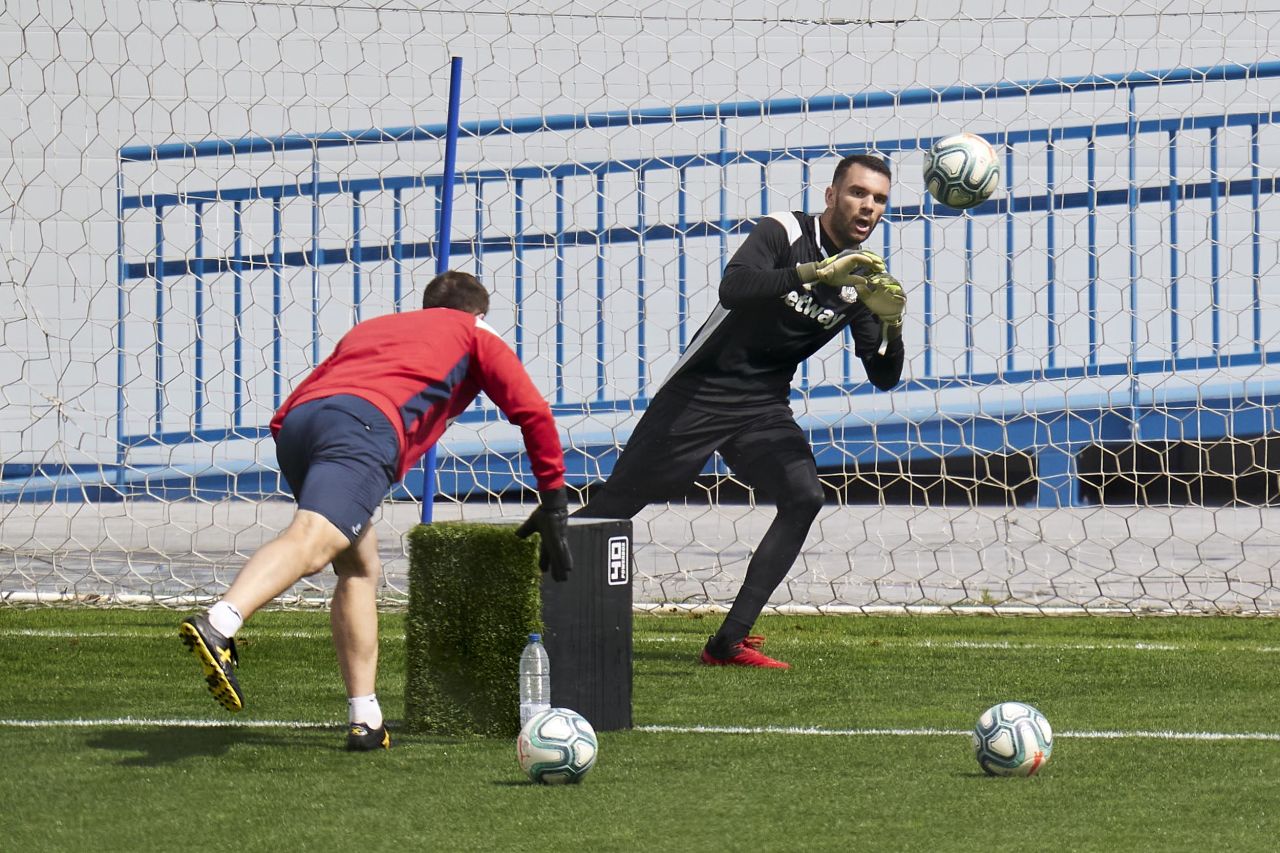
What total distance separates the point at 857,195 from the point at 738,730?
2152mm

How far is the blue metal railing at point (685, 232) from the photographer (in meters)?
10.9

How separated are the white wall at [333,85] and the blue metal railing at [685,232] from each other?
172mm

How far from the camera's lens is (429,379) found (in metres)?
4.68

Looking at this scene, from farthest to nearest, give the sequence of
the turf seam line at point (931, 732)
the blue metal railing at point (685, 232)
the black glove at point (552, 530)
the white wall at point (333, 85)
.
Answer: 1. the blue metal railing at point (685, 232)
2. the white wall at point (333, 85)
3. the turf seam line at point (931, 732)
4. the black glove at point (552, 530)

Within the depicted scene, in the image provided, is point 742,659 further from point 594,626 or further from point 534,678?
point 534,678

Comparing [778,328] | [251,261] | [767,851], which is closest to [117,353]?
[251,261]

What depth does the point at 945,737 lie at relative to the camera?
4.90m

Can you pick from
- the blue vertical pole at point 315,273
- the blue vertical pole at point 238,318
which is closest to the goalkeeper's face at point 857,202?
the blue vertical pole at point 315,273

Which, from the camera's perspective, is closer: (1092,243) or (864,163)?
(864,163)

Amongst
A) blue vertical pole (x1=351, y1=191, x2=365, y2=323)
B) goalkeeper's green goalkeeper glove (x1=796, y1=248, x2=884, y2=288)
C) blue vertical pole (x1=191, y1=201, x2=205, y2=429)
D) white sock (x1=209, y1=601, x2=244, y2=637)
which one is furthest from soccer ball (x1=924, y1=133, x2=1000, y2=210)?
blue vertical pole (x1=191, y1=201, x2=205, y2=429)

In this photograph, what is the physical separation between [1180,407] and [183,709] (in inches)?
300

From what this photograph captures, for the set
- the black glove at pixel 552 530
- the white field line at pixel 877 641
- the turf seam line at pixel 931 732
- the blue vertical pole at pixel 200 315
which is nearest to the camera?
the black glove at pixel 552 530

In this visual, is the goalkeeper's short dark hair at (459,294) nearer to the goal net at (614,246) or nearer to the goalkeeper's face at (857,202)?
the goalkeeper's face at (857,202)

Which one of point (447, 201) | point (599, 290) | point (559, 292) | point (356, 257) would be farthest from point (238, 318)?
point (447, 201)
